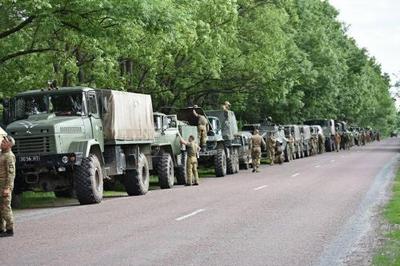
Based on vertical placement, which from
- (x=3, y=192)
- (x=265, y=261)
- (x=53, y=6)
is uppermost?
(x=53, y=6)

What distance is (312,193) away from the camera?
65.4 ft

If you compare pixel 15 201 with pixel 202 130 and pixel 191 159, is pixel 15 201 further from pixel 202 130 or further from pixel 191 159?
pixel 202 130

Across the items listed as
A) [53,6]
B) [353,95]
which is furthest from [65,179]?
[353,95]

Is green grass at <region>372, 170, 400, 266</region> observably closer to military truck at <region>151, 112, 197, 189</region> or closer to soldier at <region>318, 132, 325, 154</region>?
military truck at <region>151, 112, 197, 189</region>

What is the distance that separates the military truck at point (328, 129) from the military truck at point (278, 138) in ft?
59.2

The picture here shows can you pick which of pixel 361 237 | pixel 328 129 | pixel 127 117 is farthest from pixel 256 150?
pixel 328 129

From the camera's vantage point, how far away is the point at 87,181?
18453mm

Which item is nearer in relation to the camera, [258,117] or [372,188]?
[372,188]

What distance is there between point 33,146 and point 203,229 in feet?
22.8

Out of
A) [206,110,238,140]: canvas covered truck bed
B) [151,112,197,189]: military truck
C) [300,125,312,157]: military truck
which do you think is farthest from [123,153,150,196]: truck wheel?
[300,125,312,157]: military truck

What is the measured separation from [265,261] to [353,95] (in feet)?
241

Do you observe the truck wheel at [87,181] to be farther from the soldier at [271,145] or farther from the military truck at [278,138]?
the military truck at [278,138]

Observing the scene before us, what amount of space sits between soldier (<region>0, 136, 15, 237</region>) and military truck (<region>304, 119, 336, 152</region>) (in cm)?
5139

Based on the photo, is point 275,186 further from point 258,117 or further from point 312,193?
point 258,117
